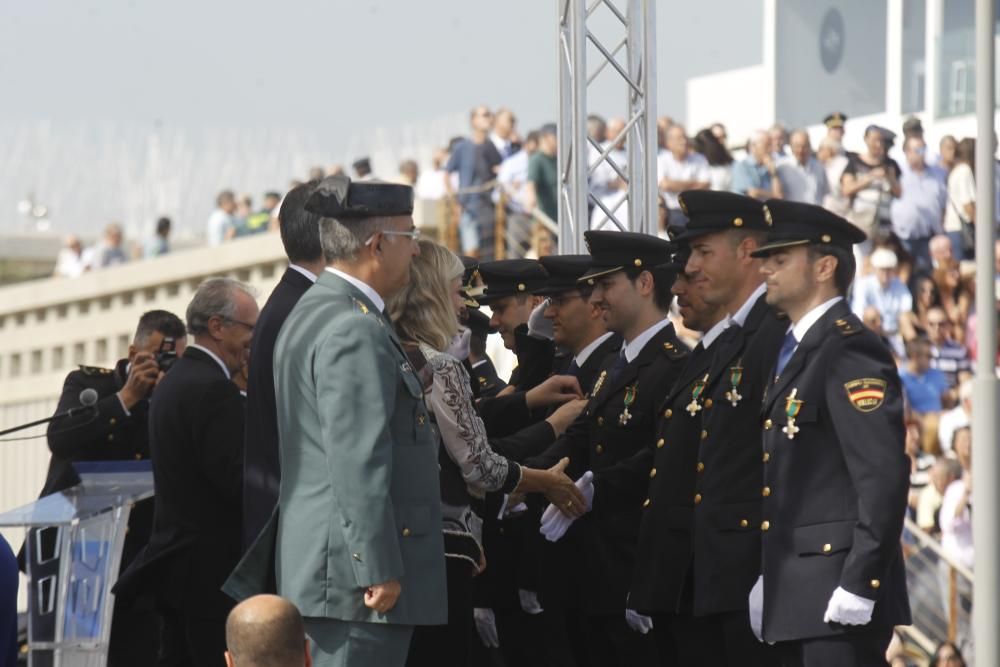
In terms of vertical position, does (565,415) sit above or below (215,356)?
below

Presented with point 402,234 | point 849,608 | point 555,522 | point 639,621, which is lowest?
point 639,621

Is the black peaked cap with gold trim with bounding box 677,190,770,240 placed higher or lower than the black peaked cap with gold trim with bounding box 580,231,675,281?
higher

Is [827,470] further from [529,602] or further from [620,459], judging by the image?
[529,602]

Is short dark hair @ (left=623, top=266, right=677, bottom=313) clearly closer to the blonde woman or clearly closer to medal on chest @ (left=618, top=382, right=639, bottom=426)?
medal on chest @ (left=618, top=382, right=639, bottom=426)

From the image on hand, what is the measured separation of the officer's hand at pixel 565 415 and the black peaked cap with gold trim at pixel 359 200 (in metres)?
1.68

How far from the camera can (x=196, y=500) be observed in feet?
21.1

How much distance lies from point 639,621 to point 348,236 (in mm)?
2037

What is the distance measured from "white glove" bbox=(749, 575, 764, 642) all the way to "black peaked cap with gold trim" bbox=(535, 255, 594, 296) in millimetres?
1750

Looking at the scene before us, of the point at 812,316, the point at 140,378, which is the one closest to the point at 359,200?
the point at 812,316

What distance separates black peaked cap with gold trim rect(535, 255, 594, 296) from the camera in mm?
6758

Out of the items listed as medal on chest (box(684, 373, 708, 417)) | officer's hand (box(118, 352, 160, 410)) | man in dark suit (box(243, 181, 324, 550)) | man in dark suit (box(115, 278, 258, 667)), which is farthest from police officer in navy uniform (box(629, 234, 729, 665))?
officer's hand (box(118, 352, 160, 410))

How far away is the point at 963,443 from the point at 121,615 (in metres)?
6.54

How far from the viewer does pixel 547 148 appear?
15.0 meters

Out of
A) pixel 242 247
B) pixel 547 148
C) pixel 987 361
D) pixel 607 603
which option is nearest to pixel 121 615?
pixel 607 603
